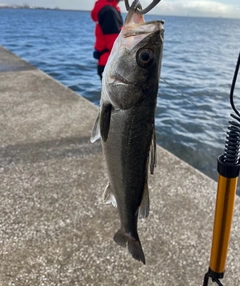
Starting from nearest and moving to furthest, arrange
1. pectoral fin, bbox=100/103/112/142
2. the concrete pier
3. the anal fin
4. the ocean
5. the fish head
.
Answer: the fish head < pectoral fin, bbox=100/103/112/142 < the anal fin < the concrete pier < the ocean

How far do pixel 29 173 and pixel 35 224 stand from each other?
966mm

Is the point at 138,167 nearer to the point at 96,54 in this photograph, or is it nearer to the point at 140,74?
the point at 140,74

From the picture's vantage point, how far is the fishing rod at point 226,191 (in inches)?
73.4

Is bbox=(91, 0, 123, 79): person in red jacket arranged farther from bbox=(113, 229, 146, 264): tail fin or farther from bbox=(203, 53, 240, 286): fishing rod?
bbox=(113, 229, 146, 264): tail fin

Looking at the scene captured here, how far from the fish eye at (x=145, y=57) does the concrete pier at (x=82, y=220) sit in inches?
72.6

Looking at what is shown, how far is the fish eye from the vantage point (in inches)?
61.3

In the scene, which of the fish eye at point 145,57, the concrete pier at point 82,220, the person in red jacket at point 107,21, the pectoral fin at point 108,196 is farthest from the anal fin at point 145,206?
the person in red jacket at point 107,21

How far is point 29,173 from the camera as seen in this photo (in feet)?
13.2

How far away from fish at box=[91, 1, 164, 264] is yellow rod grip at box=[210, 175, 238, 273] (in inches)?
19.5

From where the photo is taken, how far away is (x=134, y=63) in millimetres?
1593

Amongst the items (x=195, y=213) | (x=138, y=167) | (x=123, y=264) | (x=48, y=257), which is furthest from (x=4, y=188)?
(x=138, y=167)

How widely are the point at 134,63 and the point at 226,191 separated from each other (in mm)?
945

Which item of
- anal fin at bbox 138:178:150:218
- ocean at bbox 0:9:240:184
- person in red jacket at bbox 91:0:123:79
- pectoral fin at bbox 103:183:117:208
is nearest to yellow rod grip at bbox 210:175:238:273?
anal fin at bbox 138:178:150:218

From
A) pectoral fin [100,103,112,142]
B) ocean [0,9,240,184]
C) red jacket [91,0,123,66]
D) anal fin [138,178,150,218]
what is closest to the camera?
pectoral fin [100,103,112,142]
